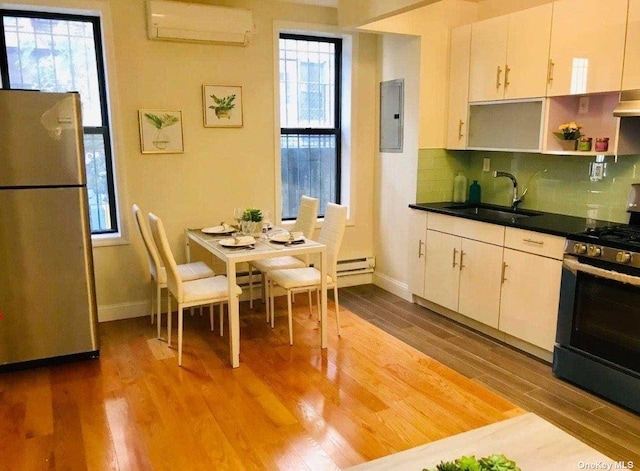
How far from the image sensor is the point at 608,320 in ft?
9.27

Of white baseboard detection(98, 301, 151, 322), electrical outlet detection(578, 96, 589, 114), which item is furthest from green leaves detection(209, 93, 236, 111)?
electrical outlet detection(578, 96, 589, 114)

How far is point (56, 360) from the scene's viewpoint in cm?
330

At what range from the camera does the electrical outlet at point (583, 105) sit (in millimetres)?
3537

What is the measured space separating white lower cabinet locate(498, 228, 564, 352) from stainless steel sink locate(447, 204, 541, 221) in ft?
1.58

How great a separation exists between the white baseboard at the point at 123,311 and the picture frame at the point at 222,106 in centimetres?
162

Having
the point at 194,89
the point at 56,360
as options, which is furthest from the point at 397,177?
the point at 56,360

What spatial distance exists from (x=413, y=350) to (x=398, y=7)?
7.94 ft

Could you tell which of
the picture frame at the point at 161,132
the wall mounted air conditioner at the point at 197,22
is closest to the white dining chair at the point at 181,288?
the picture frame at the point at 161,132

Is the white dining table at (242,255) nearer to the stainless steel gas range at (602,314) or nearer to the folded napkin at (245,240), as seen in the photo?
the folded napkin at (245,240)

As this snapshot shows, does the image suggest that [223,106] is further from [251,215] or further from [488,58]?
[488,58]

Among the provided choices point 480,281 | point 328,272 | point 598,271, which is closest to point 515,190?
point 480,281

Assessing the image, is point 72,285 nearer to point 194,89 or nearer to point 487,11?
point 194,89

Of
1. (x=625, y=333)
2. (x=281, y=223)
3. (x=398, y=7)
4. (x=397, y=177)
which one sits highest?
(x=398, y=7)

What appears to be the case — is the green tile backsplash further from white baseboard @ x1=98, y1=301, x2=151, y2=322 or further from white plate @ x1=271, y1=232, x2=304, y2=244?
white baseboard @ x1=98, y1=301, x2=151, y2=322
